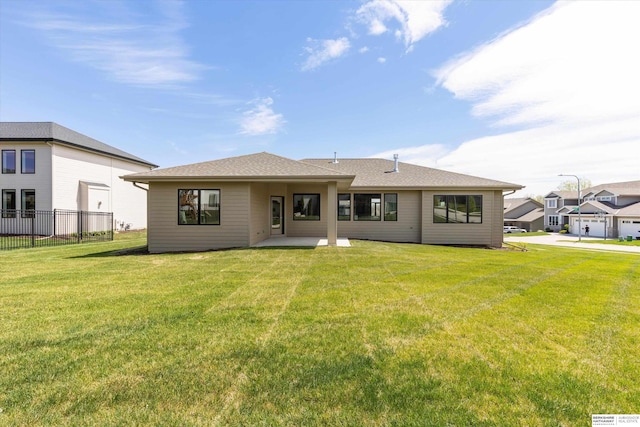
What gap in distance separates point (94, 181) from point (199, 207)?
49.6 feet

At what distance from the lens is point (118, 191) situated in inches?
912

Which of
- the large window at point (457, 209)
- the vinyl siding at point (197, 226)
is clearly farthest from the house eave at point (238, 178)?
the large window at point (457, 209)

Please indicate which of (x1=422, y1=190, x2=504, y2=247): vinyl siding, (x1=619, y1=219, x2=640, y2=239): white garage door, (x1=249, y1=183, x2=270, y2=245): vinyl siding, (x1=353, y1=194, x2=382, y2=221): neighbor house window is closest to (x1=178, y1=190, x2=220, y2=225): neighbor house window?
(x1=249, y1=183, x2=270, y2=245): vinyl siding

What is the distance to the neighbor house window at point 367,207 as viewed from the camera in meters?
14.9

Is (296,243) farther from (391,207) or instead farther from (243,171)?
(391,207)

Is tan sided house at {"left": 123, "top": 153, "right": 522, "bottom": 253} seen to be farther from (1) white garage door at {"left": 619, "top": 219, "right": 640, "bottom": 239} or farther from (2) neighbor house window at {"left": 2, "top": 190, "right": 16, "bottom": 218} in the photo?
(1) white garage door at {"left": 619, "top": 219, "right": 640, "bottom": 239}

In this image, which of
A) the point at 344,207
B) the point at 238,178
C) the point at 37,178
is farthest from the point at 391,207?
the point at 37,178

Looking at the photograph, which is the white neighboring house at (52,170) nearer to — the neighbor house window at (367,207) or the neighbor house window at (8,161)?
the neighbor house window at (8,161)

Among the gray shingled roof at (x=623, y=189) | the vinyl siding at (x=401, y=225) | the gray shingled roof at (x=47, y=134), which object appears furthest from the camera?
the gray shingled roof at (x=623, y=189)

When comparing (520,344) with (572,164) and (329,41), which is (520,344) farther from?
(572,164)

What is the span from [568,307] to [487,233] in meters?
10.5

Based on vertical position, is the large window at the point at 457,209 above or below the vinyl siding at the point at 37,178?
below

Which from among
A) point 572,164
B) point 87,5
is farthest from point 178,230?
point 572,164

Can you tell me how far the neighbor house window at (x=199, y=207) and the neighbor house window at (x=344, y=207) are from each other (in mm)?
6285
